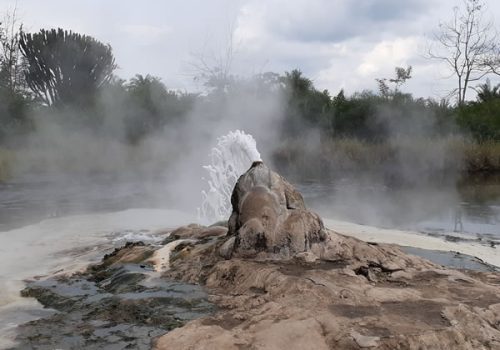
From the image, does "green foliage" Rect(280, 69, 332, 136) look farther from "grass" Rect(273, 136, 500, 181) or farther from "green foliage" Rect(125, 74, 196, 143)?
"green foliage" Rect(125, 74, 196, 143)

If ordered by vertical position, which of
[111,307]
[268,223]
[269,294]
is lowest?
[111,307]

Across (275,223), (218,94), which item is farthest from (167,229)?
(218,94)

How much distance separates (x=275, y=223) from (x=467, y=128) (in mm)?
19191

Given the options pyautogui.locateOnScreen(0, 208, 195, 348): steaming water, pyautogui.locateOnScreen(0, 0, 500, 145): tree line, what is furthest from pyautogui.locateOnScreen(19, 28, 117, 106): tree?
pyautogui.locateOnScreen(0, 208, 195, 348): steaming water

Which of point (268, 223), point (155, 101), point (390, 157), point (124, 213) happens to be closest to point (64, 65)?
point (155, 101)

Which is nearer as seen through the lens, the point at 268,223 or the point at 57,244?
the point at 268,223

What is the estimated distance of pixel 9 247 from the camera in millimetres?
7727

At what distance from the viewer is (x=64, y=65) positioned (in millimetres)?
26172

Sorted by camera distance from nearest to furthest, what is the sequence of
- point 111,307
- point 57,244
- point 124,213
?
point 111,307 < point 57,244 < point 124,213

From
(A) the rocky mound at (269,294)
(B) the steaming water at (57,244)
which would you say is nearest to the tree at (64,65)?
(B) the steaming water at (57,244)

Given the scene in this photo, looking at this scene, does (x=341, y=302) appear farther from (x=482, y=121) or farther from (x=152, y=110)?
(x=482, y=121)

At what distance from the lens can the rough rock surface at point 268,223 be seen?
5.23m

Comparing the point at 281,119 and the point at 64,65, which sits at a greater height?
the point at 64,65

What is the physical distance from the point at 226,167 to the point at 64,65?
1912cm
